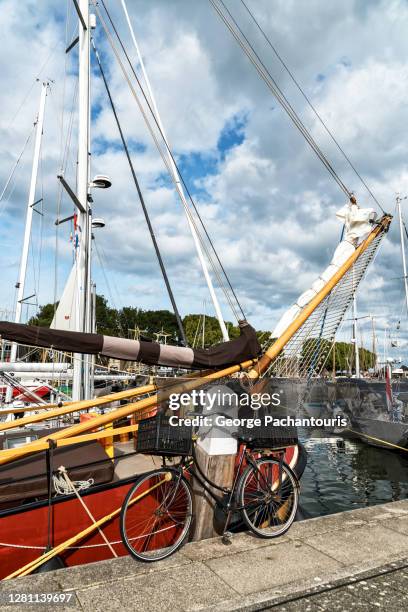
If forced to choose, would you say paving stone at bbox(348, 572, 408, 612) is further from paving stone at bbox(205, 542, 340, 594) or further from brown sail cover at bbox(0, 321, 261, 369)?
brown sail cover at bbox(0, 321, 261, 369)

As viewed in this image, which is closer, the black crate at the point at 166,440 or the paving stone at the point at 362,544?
the paving stone at the point at 362,544

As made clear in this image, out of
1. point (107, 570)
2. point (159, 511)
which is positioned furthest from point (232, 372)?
point (107, 570)

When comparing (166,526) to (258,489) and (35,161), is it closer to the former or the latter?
(258,489)

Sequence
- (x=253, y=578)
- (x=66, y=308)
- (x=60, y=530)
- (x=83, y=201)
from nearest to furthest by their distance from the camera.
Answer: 1. (x=253, y=578)
2. (x=60, y=530)
3. (x=83, y=201)
4. (x=66, y=308)

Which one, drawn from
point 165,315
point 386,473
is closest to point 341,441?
point 386,473

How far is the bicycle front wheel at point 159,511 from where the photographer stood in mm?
4699

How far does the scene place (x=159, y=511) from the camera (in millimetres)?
5043

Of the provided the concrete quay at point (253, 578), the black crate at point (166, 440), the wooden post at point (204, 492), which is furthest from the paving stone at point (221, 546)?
the black crate at point (166, 440)

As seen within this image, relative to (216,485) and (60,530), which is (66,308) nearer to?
(60,530)

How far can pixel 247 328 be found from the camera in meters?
7.12

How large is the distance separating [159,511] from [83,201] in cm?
999

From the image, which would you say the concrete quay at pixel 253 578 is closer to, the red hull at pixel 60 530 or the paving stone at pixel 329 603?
the paving stone at pixel 329 603

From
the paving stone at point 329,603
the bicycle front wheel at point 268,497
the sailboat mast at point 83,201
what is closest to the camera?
the paving stone at point 329,603

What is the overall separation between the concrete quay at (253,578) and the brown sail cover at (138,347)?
2458mm
